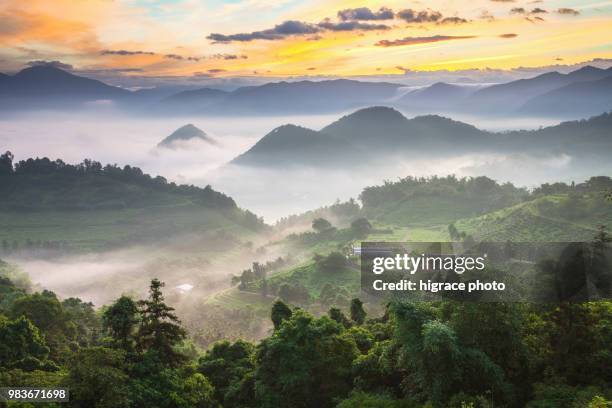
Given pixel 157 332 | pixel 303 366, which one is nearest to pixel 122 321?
pixel 157 332

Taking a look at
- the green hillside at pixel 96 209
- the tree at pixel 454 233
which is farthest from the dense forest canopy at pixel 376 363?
the green hillside at pixel 96 209

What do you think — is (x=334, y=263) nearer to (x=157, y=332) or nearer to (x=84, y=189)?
(x=157, y=332)

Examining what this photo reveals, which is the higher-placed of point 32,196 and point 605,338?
point 32,196

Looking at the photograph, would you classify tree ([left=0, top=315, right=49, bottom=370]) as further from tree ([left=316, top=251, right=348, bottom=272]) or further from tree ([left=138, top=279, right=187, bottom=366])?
tree ([left=316, top=251, right=348, bottom=272])

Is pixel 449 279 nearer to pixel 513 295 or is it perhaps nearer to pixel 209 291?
pixel 513 295

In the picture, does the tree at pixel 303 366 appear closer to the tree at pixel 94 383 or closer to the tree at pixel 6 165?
the tree at pixel 94 383

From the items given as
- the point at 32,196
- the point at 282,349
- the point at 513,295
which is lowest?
the point at 282,349

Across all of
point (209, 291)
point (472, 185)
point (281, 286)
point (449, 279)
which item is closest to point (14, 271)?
point (209, 291)
